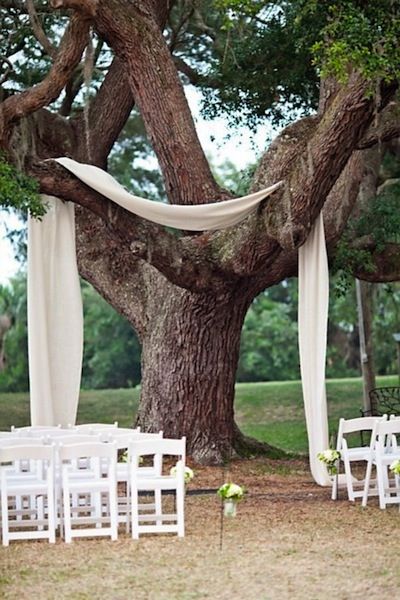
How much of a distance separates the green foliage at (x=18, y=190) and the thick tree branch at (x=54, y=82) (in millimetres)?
520

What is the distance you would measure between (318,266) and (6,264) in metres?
11.6

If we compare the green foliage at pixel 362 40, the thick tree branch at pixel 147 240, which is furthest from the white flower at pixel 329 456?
the green foliage at pixel 362 40

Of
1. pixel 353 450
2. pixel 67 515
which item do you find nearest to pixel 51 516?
pixel 67 515

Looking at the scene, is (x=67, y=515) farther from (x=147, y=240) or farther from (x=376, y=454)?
(x=147, y=240)

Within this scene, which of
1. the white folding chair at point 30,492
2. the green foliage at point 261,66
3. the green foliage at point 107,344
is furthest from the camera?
the green foliage at point 107,344

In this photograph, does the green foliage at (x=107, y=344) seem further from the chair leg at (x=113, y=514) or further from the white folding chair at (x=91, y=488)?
the chair leg at (x=113, y=514)

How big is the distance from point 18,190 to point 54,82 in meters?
1.16

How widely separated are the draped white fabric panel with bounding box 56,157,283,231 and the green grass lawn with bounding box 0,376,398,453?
8.70 m

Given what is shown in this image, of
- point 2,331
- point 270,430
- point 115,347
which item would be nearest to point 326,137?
point 270,430

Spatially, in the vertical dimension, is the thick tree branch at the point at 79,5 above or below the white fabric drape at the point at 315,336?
above

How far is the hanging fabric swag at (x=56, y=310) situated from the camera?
10156 mm

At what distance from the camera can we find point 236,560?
684 centimetres

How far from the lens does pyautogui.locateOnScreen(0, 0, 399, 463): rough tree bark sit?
9930mm

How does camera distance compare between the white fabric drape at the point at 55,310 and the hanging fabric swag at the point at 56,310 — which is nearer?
the hanging fabric swag at the point at 56,310
